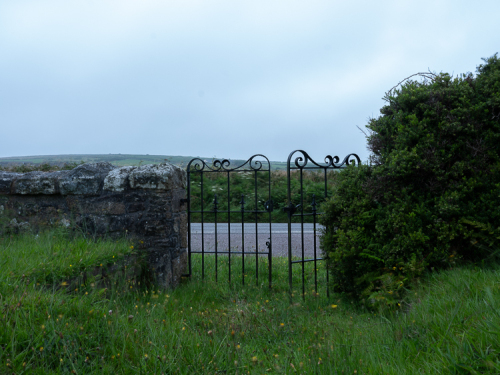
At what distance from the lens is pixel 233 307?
370 centimetres

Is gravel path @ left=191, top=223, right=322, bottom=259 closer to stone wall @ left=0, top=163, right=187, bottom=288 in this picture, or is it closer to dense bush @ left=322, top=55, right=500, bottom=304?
stone wall @ left=0, top=163, right=187, bottom=288

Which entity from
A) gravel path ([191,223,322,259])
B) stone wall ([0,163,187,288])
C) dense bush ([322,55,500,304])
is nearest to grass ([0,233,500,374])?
dense bush ([322,55,500,304])

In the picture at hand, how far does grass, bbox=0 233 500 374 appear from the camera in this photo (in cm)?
204

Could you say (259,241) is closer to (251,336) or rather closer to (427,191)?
(427,191)

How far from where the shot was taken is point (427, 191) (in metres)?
3.45

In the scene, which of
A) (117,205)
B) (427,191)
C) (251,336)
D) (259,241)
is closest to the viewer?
(251,336)

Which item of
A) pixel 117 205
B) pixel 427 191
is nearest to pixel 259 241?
pixel 117 205

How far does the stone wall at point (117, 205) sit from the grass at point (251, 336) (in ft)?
3.65

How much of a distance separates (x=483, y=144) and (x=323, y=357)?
8.15ft

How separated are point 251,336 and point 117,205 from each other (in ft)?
8.42

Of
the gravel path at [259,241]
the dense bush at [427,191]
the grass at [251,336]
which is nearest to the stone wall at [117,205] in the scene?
the grass at [251,336]

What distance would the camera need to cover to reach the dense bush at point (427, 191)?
3178 mm

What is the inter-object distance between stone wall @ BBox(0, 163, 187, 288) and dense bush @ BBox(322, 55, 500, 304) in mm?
2135

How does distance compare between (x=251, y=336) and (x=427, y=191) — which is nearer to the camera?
(x=251, y=336)
